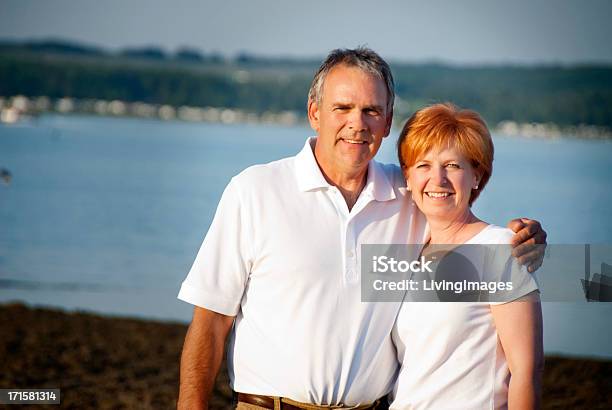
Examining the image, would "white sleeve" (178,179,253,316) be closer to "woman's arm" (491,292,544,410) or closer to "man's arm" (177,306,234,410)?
"man's arm" (177,306,234,410)

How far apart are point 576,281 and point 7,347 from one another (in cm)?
588

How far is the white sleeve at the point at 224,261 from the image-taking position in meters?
3.43

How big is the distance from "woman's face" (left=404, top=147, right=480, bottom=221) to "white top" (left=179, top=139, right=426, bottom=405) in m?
0.21

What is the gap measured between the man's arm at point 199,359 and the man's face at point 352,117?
709 millimetres

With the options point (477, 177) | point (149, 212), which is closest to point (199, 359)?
point (477, 177)

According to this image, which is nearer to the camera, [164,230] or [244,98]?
[164,230]

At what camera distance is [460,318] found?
10.4 feet

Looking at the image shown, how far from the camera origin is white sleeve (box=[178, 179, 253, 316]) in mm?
3432

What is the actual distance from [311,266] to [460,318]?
0.55 m

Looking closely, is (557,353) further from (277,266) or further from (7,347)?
(277,266)

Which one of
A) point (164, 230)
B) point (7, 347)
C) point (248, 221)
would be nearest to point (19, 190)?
point (164, 230)

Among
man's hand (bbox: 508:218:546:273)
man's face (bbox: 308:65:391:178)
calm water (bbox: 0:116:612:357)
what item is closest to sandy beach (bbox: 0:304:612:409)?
calm water (bbox: 0:116:612:357)

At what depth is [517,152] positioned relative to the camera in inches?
1806

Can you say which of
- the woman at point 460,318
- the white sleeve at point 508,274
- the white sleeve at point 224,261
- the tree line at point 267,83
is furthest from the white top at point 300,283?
the tree line at point 267,83
